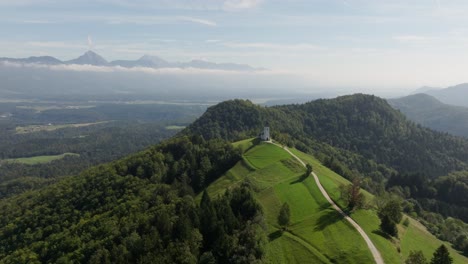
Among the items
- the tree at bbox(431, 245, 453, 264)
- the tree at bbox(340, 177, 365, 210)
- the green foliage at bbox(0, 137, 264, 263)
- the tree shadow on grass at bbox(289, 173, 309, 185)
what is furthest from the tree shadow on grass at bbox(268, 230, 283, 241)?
the tree shadow on grass at bbox(289, 173, 309, 185)

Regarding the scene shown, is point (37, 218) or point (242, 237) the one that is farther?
point (37, 218)

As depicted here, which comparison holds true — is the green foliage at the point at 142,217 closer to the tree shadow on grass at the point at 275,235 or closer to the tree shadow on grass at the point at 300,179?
the tree shadow on grass at the point at 275,235

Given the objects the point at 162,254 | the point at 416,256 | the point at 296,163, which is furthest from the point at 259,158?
the point at 416,256

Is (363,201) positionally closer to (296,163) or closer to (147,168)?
(296,163)

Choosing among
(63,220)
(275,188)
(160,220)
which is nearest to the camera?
(160,220)

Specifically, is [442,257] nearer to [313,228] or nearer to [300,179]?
[313,228]

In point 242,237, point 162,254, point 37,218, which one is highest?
point 242,237

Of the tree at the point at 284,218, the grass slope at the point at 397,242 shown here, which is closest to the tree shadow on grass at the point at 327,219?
the grass slope at the point at 397,242

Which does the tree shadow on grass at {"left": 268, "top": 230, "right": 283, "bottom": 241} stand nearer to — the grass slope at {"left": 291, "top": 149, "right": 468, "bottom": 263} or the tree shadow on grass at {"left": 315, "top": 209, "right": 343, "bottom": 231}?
the tree shadow on grass at {"left": 315, "top": 209, "right": 343, "bottom": 231}
